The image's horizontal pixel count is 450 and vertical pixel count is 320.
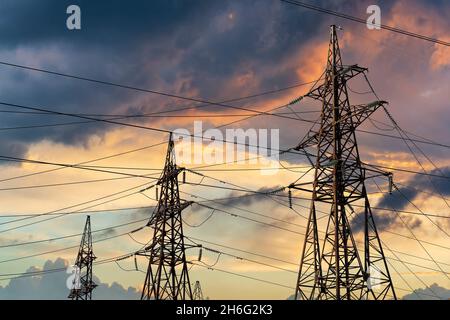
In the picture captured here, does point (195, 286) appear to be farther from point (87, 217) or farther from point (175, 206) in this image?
point (175, 206)

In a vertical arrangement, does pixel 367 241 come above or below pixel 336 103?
below

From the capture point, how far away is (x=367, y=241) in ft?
98.5
